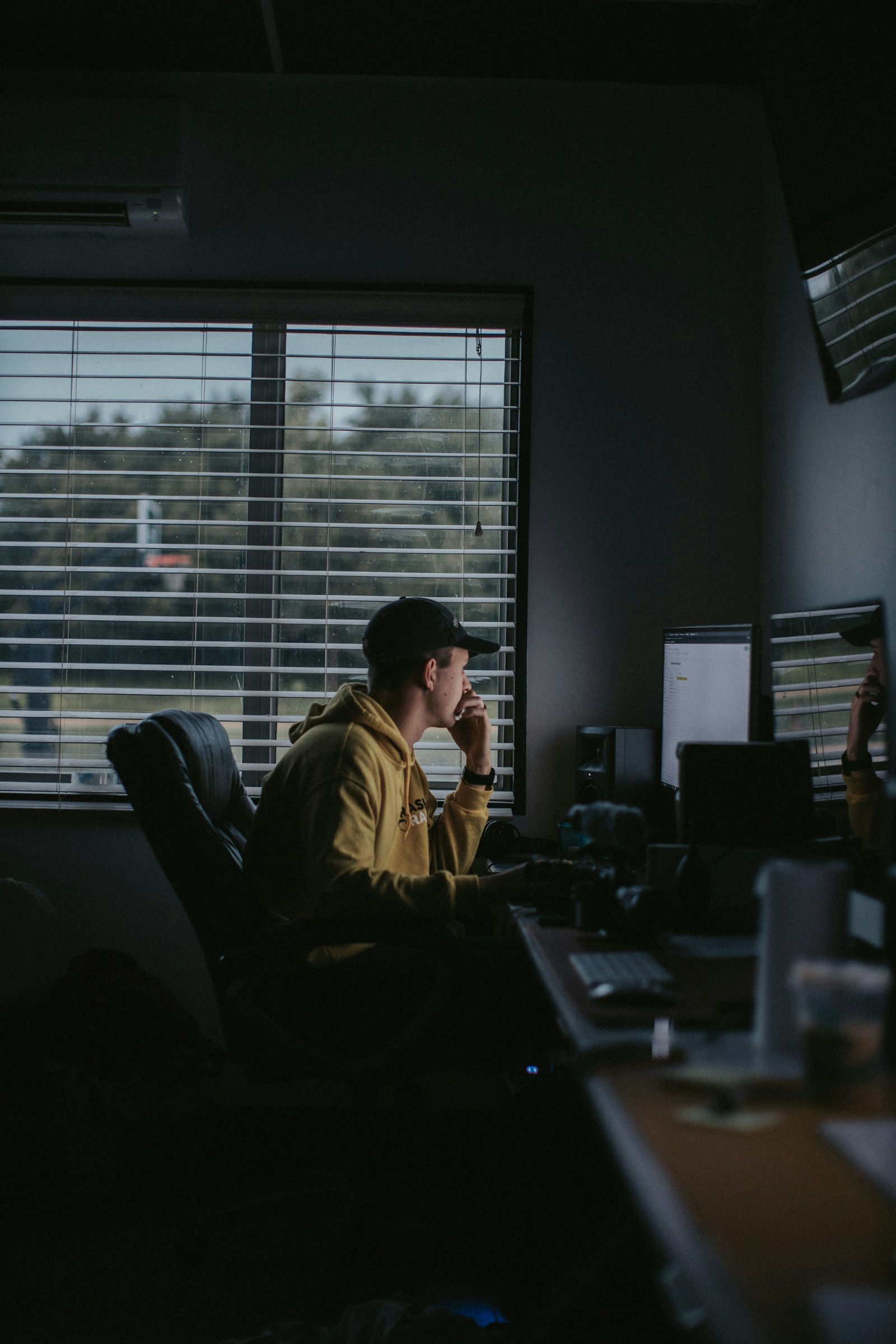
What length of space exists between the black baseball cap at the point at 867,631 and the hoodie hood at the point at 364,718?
0.98 metres

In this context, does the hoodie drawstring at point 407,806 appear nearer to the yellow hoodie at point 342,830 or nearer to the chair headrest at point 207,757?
the yellow hoodie at point 342,830

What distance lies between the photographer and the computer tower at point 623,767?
2.48 meters

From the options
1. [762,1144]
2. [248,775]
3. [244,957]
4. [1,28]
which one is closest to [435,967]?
[244,957]

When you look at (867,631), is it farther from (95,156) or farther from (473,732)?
(95,156)

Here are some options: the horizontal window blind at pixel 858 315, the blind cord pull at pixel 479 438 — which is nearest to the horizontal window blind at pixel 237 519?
the blind cord pull at pixel 479 438

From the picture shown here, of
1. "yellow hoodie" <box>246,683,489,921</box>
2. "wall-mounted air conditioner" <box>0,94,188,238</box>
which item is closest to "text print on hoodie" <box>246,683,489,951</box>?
"yellow hoodie" <box>246,683,489,921</box>

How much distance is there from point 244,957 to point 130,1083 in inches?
33.6

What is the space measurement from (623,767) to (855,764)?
2.65ft

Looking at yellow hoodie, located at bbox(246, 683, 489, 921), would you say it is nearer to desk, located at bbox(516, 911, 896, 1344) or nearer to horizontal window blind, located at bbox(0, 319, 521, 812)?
horizontal window blind, located at bbox(0, 319, 521, 812)

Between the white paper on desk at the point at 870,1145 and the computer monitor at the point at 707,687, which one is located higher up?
the computer monitor at the point at 707,687

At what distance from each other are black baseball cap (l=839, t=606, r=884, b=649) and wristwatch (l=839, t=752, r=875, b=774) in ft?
0.70

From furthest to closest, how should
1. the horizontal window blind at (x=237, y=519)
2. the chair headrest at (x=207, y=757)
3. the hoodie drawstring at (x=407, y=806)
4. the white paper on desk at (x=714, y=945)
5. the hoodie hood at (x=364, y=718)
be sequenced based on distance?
the horizontal window blind at (x=237, y=519)
the hoodie drawstring at (x=407, y=806)
the hoodie hood at (x=364, y=718)
the chair headrest at (x=207, y=757)
the white paper on desk at (x=714, y=945)

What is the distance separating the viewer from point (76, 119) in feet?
9.08

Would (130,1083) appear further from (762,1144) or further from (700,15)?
(700,15)
